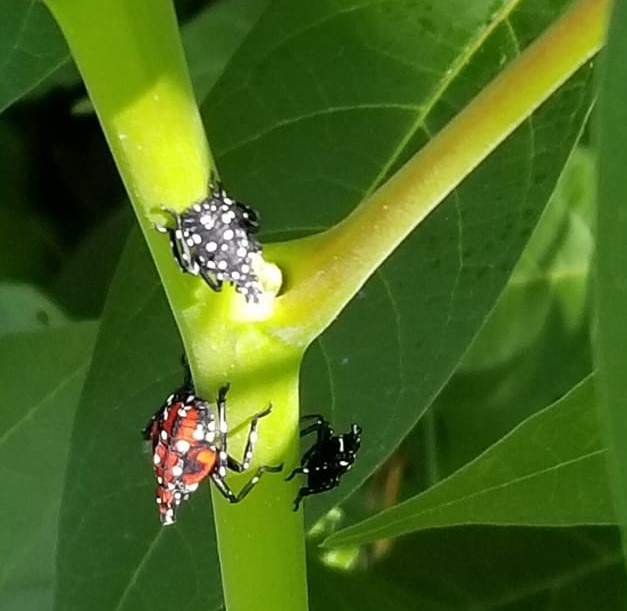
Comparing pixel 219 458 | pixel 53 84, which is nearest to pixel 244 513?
pixel 219 458

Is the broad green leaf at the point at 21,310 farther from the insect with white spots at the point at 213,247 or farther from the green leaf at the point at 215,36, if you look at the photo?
the insect with white spots at the point at 213,247

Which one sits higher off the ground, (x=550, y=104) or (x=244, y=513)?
(x=550, y=104)

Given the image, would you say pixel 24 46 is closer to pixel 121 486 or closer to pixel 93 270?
pixel 121 486

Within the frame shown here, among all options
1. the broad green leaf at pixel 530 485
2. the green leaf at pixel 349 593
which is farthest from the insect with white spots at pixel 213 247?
the green leaf at pixel 349 593

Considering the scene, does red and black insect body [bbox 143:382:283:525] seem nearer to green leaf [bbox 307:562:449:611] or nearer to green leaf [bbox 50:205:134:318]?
green leaf [bbox 307:562:449:611]

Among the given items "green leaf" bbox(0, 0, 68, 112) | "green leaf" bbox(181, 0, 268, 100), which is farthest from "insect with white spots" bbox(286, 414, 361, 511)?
"green leaf" bbox(181, 0, 268, 100)

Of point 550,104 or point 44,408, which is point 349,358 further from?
point 44,408
